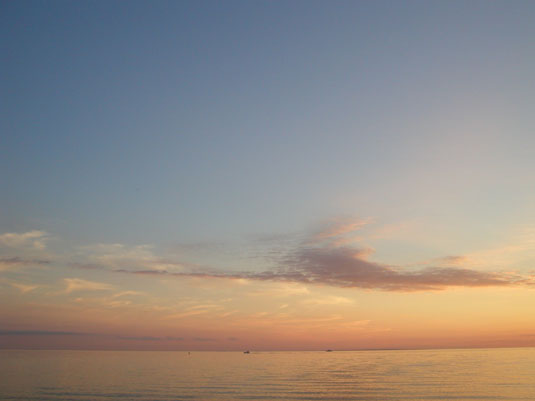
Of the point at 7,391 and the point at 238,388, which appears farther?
the point at 238,388

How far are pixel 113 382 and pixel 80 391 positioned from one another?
15.3 m

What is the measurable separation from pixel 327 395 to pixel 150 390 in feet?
97.7

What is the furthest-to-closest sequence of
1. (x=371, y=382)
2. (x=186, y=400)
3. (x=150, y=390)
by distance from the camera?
(x=371, y=382) < (x=150, y=390) < (x=186, y=400)

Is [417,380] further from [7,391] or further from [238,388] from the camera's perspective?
[7,391]

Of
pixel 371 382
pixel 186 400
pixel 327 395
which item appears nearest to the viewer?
pixel 186 400

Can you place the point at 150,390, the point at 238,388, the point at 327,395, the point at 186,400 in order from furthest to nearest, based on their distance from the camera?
A: 1. the point at 238,388
2. the point at 150,390
3. the point at 327,395
4. the point at 186,400

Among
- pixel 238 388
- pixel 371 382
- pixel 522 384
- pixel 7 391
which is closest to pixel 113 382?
pixel 7 391

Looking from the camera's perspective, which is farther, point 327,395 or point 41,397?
point 327,395

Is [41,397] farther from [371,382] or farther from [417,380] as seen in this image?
[417,380]

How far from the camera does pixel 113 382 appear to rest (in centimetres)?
8475

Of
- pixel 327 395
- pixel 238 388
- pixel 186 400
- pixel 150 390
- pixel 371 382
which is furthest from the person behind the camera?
pixel 371 382

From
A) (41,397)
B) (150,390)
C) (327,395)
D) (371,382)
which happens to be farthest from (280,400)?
(41,397)

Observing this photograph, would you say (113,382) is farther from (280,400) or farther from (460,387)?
(460,387)

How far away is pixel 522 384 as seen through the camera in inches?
3012
